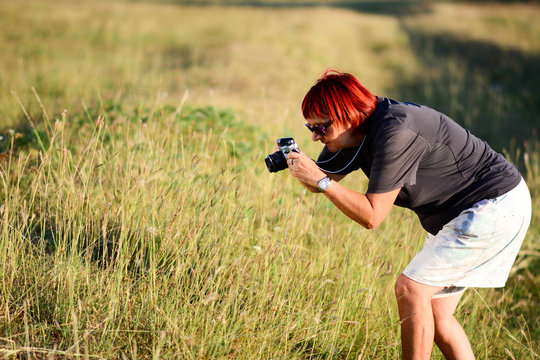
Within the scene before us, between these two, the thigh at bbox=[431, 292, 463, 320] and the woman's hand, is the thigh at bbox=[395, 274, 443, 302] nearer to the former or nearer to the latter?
the thigh at bbox=[431, 292, 463, 320]

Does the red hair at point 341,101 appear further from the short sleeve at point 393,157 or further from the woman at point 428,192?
the short sleeve at point 393,157

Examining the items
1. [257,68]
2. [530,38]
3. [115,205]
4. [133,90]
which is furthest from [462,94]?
[115,205]

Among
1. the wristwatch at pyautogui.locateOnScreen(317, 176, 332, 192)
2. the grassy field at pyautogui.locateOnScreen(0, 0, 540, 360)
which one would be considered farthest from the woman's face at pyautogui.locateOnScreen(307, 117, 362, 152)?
the grassy field at pyautogui.locateOnScreen(0, 0, 540, 360)

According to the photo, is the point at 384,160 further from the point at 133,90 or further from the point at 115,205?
the point at 133,90

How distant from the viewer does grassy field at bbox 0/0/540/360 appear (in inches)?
89.9

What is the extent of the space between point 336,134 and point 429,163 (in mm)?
483

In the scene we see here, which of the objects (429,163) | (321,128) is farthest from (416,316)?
(321,128)

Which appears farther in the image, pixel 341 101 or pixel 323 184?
pixel 341 101

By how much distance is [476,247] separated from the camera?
7.74 ft

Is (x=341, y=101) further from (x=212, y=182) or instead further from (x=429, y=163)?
(x=212, y=182)

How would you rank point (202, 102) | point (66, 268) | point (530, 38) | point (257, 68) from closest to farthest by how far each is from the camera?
point (66, 268) < point (202, 102) < point (257, 68) < point (530, 38)

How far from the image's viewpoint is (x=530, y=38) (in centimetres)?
1457

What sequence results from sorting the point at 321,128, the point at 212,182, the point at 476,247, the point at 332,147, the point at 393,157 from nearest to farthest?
the point at 393,157
the point at 476,247
the point at 321,128
the point at 332,147
the point at 212,182

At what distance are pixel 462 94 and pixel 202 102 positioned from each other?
624 cm
